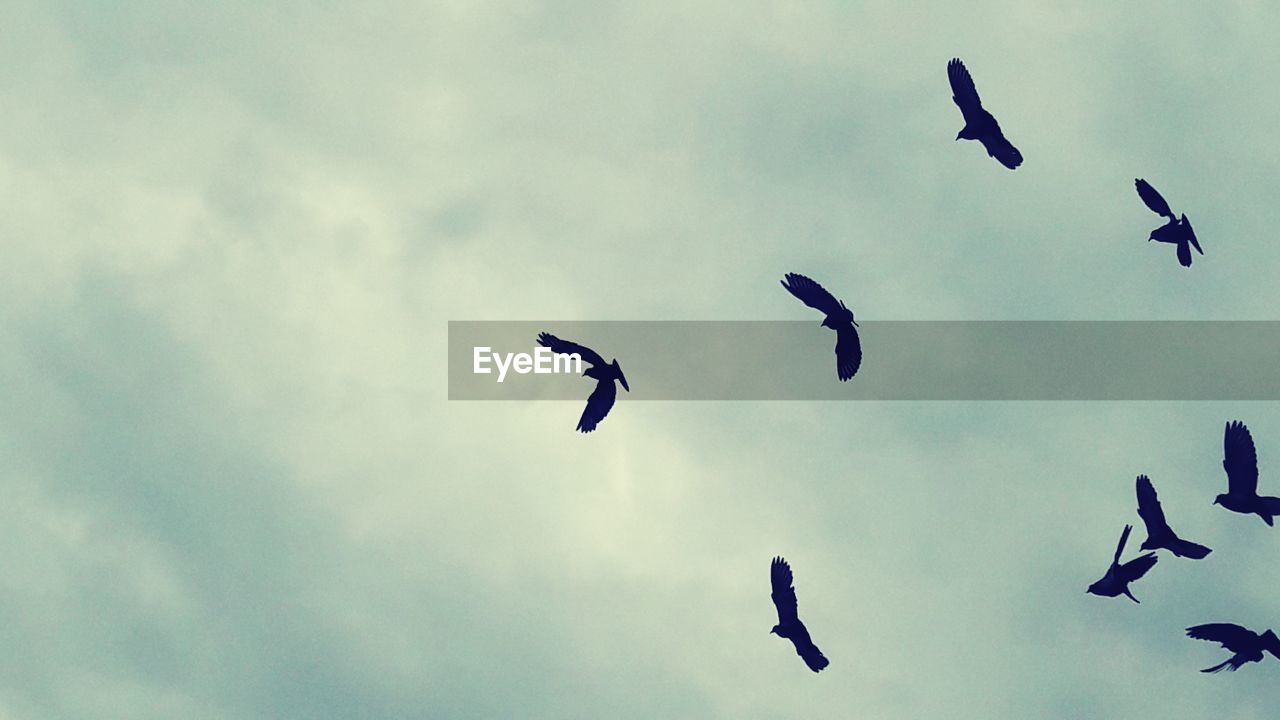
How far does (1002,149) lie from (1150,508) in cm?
1531

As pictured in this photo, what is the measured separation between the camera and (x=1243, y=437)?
57.1m

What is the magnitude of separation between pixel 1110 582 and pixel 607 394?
2142 cm

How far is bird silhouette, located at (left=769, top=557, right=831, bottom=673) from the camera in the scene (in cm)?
5944

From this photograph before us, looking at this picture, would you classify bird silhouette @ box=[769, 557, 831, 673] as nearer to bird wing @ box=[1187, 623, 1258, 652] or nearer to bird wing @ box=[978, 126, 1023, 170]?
bird wing @ box=[1187, 623, 1258, 652]

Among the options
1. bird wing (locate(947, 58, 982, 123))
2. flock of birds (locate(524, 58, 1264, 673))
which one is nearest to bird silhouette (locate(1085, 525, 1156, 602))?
flock of birds (locate(524, 58, 1264, 673))

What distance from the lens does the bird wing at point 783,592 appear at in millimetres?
59344

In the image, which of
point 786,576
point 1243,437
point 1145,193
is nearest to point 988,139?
point 1145,193

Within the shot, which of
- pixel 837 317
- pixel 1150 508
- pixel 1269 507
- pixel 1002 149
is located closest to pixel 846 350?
pixel 837 317

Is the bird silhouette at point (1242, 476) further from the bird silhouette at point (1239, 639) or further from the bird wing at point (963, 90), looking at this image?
the bird wing at point (963, 90)

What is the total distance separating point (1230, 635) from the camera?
189 ft

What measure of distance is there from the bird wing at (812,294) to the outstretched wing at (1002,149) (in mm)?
8298

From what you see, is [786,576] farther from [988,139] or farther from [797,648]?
[988,139]

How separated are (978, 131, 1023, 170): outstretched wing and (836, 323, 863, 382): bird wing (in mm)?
8545

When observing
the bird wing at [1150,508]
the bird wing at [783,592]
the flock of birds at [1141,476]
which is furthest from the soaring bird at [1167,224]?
the bird wing at [783,592]
